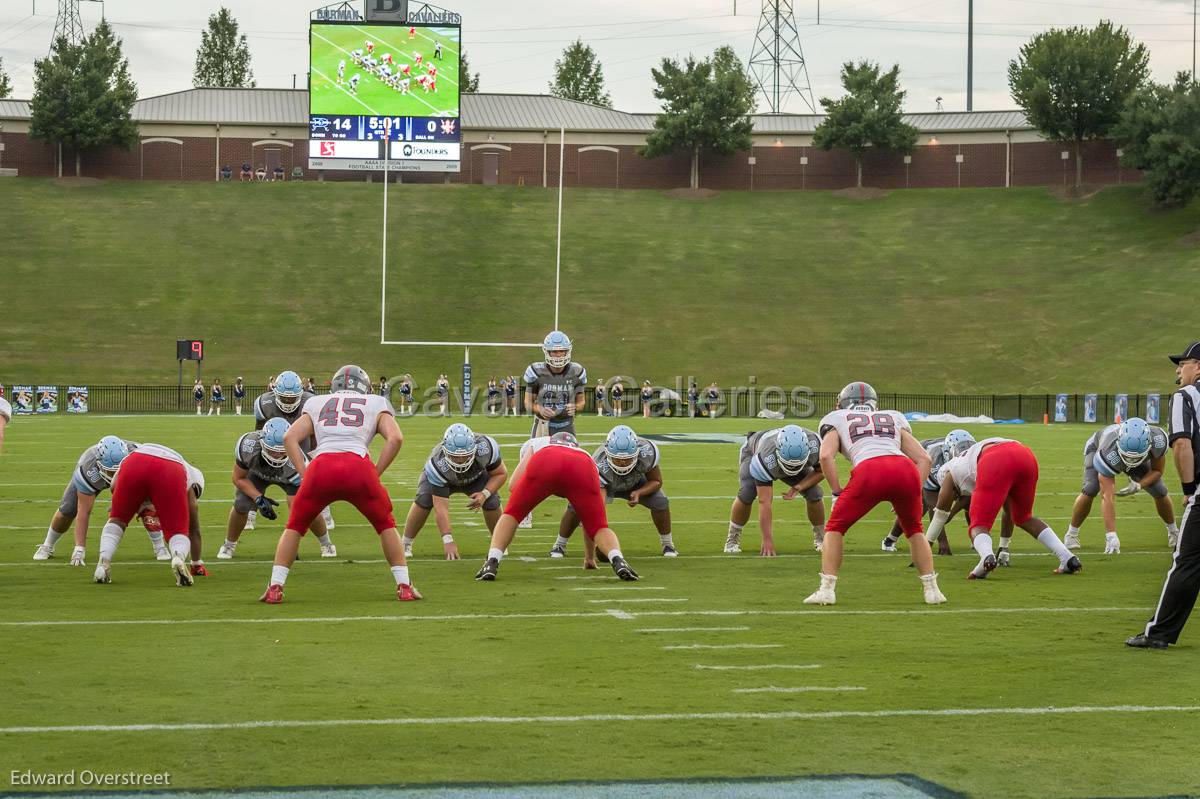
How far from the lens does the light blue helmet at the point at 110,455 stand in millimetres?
11805

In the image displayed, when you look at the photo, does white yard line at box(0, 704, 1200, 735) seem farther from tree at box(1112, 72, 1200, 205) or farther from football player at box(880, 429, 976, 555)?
tree at box(1112, 72, 1200, 205)

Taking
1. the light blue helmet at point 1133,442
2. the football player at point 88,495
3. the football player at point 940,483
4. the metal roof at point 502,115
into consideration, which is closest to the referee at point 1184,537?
the football player at point 940,483

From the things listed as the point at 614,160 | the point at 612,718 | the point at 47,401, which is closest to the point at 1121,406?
the point at 47,401

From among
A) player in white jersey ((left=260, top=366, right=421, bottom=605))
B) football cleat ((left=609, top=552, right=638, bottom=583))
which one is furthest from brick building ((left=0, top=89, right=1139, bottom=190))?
player in white jersey ((left=260, top=366, right=421, bottom=605))

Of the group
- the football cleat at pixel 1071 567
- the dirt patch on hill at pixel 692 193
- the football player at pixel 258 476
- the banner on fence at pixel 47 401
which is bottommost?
the banner on fence at pixel 47 401

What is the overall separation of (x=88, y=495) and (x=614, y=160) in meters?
62.4

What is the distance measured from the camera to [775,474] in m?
13.4

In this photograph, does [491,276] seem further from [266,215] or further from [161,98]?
[161,98]

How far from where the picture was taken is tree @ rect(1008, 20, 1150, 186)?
66812mm

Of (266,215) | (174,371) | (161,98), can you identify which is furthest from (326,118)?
(161,98)

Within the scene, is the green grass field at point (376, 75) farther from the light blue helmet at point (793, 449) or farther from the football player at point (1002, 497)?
the football player at point (1002, 497)

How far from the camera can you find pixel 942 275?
58562mm

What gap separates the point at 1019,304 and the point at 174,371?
101 ft

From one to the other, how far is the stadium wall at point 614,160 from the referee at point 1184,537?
62.6m
